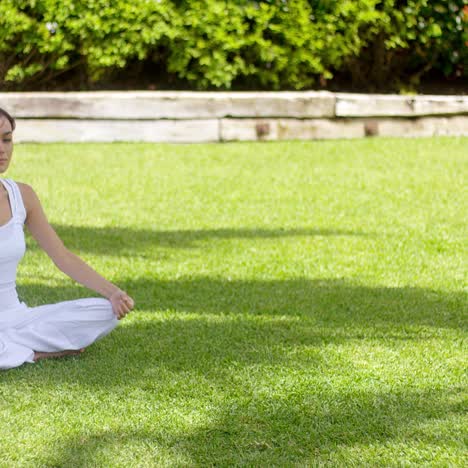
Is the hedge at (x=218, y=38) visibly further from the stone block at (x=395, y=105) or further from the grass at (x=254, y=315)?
the grass at (x=254, y=315)

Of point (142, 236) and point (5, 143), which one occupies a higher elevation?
point (5, 143)

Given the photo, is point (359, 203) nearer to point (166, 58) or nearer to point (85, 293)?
point (85, 293)

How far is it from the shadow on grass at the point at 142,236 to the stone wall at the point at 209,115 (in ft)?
11.0

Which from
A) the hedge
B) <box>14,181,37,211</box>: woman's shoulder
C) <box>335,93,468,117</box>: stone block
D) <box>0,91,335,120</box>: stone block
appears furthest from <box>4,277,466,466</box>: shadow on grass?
the hedge

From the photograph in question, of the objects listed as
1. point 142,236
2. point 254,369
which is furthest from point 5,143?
point 142,236

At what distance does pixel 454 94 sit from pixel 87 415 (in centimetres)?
955

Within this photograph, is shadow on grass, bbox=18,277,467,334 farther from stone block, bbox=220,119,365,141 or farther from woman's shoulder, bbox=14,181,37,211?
stone block, bbox=220,119,365,141

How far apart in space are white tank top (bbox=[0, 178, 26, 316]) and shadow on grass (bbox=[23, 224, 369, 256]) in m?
2.20

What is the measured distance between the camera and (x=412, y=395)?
440 centimetres

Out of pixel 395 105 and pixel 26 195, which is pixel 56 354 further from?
pixel 395 105

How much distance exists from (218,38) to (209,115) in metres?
1.10

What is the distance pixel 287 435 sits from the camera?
3963 mm

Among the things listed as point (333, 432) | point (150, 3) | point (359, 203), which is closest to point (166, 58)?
point (150, 3)

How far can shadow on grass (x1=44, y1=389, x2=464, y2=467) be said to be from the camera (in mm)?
3779
